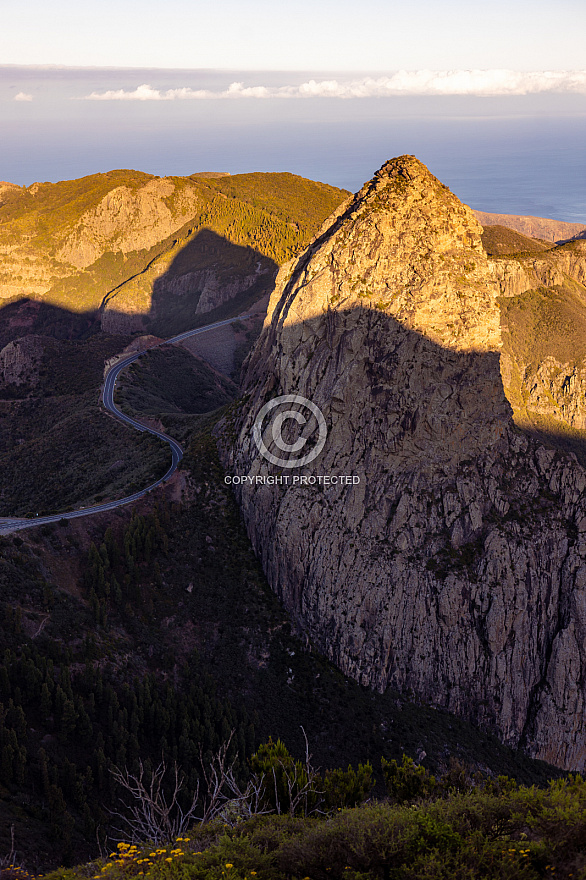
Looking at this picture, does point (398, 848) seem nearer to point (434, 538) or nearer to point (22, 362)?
point (434, 538)

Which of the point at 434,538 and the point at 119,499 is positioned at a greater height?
the point at 434,538

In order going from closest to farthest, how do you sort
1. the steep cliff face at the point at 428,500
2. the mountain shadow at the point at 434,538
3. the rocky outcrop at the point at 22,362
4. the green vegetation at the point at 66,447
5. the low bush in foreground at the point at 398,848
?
1. the low bush in foreground at the point at 398,848
2. the mountain shadow at the point at 434,538
3. the steep cliff face at the point at 428,500
4. the green vegetation at the point at 66,447
5. the rocky outcrop at the point at 22,362

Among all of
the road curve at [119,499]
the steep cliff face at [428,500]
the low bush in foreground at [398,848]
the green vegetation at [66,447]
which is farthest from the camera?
the green vegetation at [66,447]

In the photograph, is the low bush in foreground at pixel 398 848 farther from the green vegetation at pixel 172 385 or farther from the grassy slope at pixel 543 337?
the grassy slope at pixel 543 337

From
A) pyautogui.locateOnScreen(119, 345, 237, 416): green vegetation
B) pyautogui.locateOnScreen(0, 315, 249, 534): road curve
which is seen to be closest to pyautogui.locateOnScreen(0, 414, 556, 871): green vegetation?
pyautogui.locateOnScreen(0, 315, 249, 534): road curve

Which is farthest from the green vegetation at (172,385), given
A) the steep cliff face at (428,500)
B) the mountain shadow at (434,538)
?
the mountain shadow at (434,538)

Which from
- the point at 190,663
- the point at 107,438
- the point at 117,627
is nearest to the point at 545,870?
the point at 190,663

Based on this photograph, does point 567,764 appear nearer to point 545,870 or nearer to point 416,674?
point 416,674

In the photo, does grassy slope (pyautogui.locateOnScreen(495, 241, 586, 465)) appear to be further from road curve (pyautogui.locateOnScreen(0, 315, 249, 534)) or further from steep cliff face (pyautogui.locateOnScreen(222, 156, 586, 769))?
road curve (pyautogui.locateOnScreen(0, 315, 249, 534))

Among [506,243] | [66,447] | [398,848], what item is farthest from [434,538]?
[506,243]
